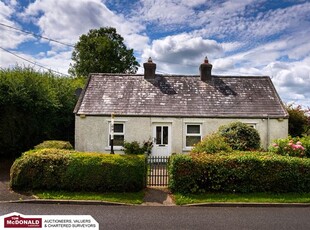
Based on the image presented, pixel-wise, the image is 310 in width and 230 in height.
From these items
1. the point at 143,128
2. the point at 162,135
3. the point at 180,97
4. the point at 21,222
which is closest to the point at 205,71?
the point at 180,97

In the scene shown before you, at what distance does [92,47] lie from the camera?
1554 inches

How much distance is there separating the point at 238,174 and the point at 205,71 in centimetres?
1201

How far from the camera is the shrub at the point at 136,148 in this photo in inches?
666

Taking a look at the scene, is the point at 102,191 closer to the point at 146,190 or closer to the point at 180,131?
the point at 146,190

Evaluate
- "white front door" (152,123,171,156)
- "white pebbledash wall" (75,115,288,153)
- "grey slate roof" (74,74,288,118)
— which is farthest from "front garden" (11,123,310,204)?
"grey slate roof" (74,74,288,118)

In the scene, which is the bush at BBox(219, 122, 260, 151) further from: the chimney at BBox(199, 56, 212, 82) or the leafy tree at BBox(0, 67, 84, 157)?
the leafy tree at BBox(0, 67, 84, 157)

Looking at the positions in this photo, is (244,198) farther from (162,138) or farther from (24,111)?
(24,111)

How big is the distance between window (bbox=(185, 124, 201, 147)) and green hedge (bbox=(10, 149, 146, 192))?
8163 millimetres

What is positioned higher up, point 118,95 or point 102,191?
point 118,95

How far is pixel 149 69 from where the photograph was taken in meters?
20.3

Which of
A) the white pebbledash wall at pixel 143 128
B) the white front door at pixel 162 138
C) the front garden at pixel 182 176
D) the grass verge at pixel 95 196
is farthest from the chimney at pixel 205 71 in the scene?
the grass verge at pixel 95 196

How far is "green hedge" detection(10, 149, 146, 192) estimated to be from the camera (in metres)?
9.69

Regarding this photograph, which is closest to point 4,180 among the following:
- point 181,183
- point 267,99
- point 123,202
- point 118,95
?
point 123,202

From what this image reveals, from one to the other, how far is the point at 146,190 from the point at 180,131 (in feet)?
24.9
